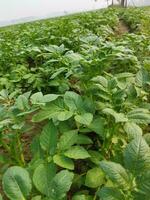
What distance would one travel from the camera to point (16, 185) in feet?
3.61

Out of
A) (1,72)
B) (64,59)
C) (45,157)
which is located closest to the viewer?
(45,157)

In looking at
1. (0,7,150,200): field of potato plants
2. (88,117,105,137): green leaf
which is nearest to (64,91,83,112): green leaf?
(0,7,150,200): field of potato plants

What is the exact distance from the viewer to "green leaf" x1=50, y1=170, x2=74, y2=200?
106cm

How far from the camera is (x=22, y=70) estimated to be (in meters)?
3.09

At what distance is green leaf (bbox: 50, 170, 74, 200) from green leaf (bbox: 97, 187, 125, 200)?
0.11 meters

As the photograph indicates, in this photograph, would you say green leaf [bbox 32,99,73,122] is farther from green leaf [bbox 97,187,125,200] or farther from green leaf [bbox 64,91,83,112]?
green leaf [bbox 97,187,125,200]

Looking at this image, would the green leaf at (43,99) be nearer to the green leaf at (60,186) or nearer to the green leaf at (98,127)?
the green leaf at (98,127)

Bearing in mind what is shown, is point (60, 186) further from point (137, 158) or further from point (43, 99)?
point (43, 99)

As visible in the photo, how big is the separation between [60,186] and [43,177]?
14 cm

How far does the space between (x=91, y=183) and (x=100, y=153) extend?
8.9 inches

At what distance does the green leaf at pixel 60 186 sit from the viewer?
1.06 metres

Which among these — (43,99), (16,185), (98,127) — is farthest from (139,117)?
(16,185)

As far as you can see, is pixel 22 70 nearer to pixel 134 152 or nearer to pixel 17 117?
pixel 17 117

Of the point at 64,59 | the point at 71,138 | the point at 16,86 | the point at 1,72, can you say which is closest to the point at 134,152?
the point at 71,138
